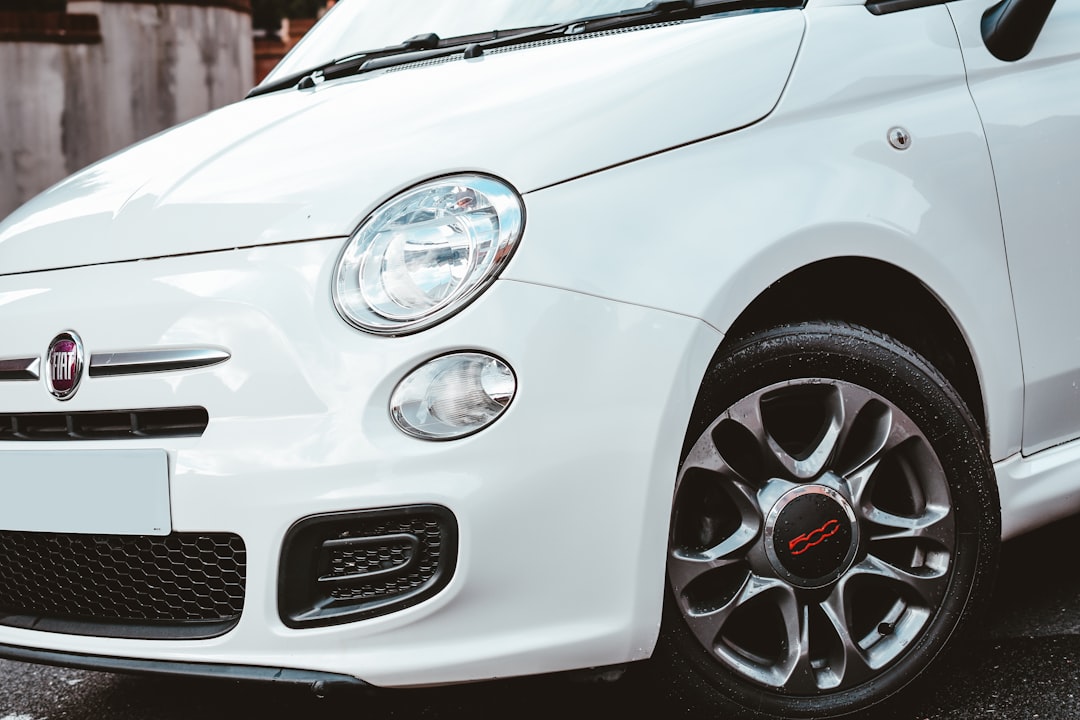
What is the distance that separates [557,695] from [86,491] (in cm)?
90

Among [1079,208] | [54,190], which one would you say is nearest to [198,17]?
[54,190]

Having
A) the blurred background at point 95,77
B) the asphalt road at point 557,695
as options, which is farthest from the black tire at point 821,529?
the blurred background at point 95,77

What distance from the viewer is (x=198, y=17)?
11.2m

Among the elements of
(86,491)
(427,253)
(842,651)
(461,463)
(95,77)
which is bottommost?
(842,651)

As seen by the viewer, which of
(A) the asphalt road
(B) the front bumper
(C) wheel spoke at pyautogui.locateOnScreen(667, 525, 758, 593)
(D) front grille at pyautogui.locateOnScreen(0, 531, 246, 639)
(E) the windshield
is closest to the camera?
(B) the front bumper

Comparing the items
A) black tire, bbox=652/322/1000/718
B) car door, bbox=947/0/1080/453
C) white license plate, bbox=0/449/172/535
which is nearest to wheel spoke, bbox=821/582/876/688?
black tire, bbox=652/322/1000/718

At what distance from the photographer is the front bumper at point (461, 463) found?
5.41ft

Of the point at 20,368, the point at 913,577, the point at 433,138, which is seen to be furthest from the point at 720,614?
the point at 20,368

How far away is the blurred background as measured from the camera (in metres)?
10.3

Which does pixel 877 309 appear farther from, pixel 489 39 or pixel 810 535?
pixel 489 39

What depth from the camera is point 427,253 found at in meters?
1.75

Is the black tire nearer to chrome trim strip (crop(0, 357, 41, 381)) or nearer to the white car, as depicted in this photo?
the white car

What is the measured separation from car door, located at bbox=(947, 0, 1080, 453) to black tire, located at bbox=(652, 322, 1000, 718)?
0.91ft

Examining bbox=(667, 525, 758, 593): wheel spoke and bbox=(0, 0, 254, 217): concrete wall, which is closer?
bbox=(667, 525, 758, 593): wheel spoke
